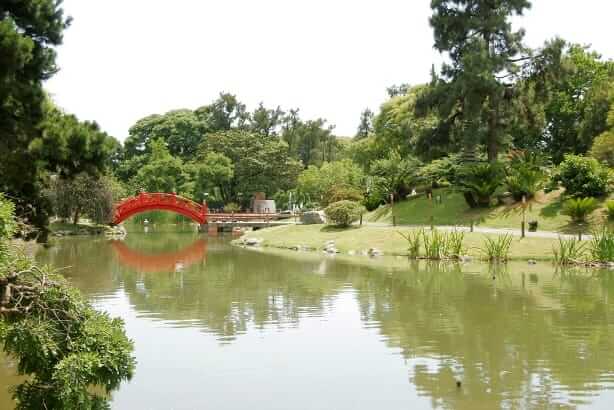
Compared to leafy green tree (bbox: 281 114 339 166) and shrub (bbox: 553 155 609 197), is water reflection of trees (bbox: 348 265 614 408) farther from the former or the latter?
leafy green tree (bbox: 281 114 339 166)

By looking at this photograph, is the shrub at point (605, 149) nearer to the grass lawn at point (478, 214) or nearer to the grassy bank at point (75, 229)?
the grass lawn at point (478, 214)

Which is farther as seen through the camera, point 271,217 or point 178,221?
point 178,221

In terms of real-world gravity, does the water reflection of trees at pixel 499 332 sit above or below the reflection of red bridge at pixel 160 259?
below

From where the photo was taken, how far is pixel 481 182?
26.9 meters

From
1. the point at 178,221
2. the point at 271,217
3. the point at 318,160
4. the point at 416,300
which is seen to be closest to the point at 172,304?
the point at 416,300

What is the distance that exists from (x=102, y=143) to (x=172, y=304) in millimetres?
3820

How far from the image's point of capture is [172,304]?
12.2 meters

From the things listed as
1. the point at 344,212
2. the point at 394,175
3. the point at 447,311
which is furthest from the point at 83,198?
the point at 447,311

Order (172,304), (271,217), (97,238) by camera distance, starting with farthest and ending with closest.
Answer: (271,217), (97,238), (172,304)

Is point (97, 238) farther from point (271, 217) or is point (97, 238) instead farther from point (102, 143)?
point (102, 143)

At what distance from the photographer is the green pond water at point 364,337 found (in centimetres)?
656

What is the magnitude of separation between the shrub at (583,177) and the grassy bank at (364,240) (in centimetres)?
521

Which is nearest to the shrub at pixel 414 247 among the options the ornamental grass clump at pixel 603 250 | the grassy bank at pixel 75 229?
the ornamental grass clump at pixel 603 250

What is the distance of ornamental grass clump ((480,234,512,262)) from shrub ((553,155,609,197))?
6.18 meters
